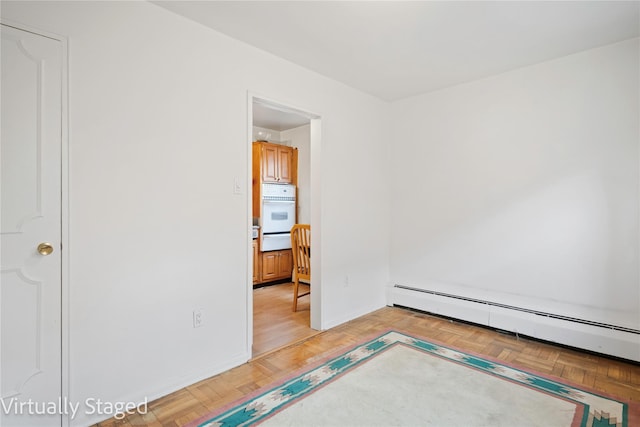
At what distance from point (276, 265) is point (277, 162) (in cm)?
169

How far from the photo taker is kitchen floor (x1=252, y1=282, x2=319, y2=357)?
2941 mm

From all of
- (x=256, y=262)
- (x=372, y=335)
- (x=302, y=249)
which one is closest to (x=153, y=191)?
(x=302, y=249)

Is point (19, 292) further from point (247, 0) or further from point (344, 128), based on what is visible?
point (344, 128)

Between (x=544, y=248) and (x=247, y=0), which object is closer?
(x=247, y=0)

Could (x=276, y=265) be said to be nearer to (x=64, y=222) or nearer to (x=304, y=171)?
(x=304, y=171)

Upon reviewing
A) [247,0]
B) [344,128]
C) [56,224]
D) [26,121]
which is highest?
[247,0]

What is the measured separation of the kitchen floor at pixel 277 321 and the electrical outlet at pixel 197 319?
62cm

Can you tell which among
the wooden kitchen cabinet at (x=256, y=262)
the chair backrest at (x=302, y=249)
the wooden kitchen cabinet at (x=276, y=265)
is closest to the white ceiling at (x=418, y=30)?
the chair backrest at (x=302, y=249)

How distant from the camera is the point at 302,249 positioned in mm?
3768

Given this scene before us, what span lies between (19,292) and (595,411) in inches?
127

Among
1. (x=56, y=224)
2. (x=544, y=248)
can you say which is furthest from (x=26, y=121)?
(x=544, y=248)

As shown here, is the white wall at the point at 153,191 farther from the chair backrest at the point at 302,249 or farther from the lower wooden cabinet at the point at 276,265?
the lower wooden cabinet at the point at 276,265

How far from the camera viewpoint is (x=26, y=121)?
5.34 ft

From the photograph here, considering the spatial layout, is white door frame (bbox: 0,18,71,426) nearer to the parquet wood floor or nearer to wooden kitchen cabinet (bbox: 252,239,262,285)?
the parquet wood floor
